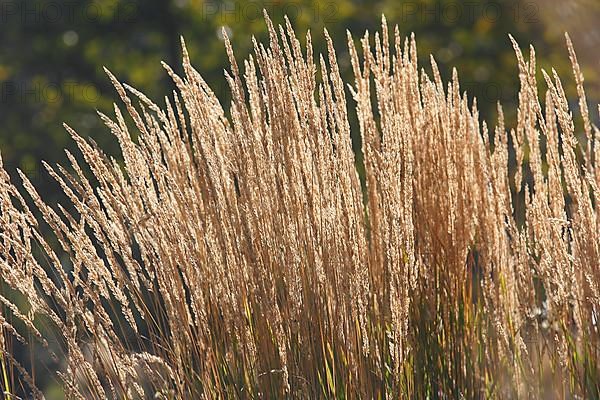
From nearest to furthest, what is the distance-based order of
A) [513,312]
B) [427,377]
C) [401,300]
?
[401,300], [427,377], [513,312]

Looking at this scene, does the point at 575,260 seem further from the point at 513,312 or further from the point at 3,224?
the point at 3,224

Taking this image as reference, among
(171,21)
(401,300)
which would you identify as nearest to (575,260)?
(401,300)

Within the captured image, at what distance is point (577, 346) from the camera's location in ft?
8.82

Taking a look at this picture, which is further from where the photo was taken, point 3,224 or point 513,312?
point 513,312

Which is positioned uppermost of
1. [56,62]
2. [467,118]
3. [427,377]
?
[56,62]

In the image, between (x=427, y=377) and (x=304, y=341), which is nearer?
(x=304, y=341)

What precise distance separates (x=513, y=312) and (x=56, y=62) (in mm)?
4714

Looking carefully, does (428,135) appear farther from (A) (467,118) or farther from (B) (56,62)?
(B) (56,62)

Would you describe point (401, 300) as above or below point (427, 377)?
above

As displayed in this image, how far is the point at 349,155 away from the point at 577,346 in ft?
2.94

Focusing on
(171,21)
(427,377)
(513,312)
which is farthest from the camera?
(171,21)

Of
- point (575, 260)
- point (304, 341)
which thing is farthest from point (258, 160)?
point (575, 260)

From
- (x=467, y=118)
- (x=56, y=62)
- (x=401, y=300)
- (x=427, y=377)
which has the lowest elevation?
(x=427, y=377)

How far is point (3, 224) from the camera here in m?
2.36
